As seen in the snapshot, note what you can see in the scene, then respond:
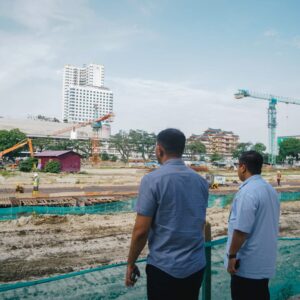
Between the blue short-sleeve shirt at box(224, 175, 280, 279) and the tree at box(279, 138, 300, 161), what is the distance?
92.1 meters

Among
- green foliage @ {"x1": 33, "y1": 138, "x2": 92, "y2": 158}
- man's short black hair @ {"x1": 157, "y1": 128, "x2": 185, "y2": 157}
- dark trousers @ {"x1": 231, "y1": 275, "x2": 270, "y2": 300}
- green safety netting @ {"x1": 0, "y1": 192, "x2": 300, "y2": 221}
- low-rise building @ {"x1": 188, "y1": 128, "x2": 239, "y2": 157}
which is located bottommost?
green safety netting @ {"x1": 0, "y1": 192, "x2": 300, "y2": 221}

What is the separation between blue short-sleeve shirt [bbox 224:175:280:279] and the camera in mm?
2641

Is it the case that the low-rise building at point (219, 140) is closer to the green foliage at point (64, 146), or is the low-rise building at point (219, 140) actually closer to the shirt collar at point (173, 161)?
the green foliage at point (64, 146)

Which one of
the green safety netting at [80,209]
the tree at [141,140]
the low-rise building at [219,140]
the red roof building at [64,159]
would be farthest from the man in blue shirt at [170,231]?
the low-rise building at [219,140]

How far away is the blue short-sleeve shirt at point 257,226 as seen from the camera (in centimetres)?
264

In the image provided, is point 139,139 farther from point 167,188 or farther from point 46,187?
point 167,188

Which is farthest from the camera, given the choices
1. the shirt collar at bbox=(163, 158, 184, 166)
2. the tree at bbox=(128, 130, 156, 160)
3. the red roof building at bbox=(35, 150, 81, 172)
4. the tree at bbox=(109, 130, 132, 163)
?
the tree at bbox=(128, 130, 156, 160)

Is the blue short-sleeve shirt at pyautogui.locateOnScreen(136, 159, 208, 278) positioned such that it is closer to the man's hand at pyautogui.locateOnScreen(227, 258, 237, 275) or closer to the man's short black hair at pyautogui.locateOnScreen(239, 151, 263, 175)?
the man's hand at pyautogui.locateOnScreen(227, 258, 237, 275)

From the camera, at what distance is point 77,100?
182 metres

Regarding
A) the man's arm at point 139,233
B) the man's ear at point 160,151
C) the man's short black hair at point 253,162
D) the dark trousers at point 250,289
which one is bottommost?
the dark trousers at point 250,289

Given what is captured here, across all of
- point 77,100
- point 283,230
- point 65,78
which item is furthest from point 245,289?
point 65,78

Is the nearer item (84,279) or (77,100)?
(84,279)

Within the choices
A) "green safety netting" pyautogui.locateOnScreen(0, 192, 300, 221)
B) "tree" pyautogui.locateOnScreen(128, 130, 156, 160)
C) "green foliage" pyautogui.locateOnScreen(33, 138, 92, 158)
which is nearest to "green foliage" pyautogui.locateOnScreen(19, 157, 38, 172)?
"green safety netting" pyautogui.locateOnScreen(0, 192, 300, 221)

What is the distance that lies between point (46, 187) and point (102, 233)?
1350 centimetres
